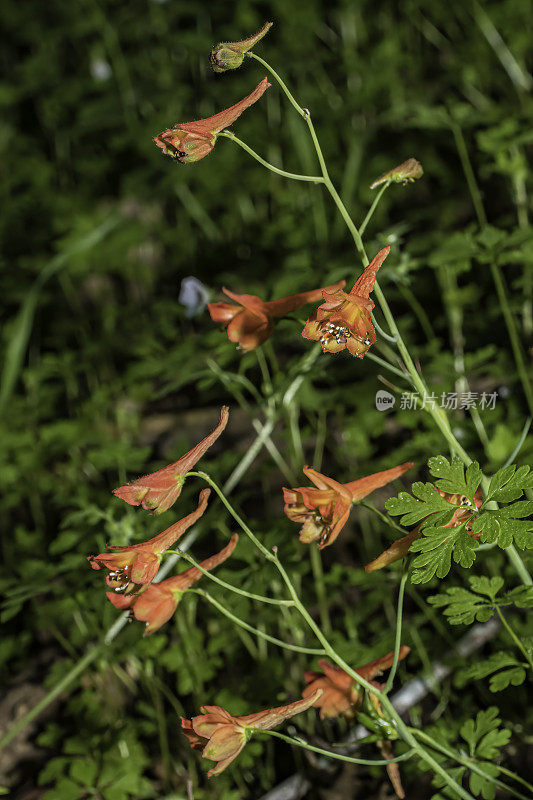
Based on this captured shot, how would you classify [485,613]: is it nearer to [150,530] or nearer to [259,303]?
[259,303]

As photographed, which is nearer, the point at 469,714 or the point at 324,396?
the point at 469,714

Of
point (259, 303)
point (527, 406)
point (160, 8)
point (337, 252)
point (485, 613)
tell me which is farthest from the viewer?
point (160, 8)

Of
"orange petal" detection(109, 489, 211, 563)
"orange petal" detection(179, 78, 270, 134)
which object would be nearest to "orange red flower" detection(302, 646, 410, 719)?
"orange petal" detection(109, 489, 211, 563)

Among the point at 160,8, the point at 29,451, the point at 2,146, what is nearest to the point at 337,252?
the point at 29,451

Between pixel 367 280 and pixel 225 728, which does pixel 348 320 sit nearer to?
pixel 367 280

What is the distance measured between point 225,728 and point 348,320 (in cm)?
68

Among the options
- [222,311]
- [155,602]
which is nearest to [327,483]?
[155,602]

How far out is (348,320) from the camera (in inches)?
43.1

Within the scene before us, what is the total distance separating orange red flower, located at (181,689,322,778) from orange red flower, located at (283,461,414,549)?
266mm

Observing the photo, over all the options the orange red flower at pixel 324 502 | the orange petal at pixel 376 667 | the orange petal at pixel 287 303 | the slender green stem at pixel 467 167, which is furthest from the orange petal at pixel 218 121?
the slender green stem at pixel 467 167

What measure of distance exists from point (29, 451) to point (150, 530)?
1.32 m

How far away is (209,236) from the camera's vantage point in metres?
4.05

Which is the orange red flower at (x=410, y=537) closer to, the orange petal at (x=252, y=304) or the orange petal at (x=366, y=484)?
the orange petal at (x=366, y=484)

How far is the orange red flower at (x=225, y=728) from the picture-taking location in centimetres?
106
